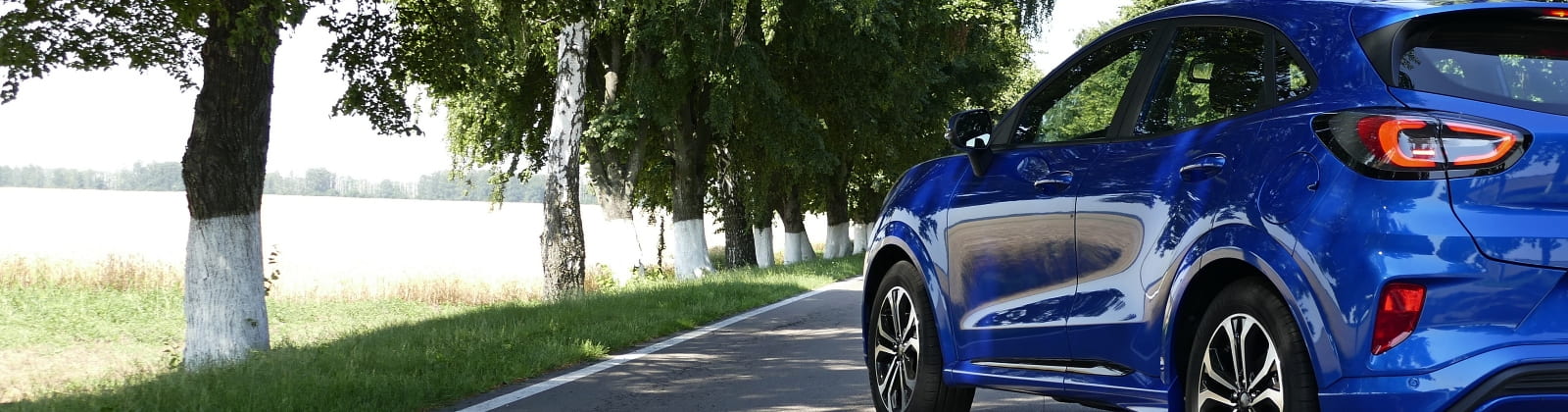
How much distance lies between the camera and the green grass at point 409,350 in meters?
7.62

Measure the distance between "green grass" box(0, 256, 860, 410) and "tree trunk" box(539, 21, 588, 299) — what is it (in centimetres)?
229

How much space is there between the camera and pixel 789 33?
2498cm

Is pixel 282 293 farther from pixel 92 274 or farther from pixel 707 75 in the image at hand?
pixel 707 75

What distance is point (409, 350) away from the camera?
983 cm

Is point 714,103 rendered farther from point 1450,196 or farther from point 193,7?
point 1450,196

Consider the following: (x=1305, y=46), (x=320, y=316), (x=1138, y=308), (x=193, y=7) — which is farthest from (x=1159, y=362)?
(x=320, y=316)

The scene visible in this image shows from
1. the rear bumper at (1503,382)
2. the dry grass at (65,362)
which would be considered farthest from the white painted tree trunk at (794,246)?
the rear bumper at (1503,382)

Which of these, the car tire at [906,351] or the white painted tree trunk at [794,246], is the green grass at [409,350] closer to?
the car tire at [906,351]

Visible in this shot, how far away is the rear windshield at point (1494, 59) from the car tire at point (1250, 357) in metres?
0.62

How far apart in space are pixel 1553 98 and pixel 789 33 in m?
21.9

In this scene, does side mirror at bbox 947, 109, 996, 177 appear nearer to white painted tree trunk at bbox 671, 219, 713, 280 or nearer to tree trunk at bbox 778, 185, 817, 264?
white painted tree trunk at bbox 671, 219, 713, 280

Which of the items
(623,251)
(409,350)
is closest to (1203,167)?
(409,350)

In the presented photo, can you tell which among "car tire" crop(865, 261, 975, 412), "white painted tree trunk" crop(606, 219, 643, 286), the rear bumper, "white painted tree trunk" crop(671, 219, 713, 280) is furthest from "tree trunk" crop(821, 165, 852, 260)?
the rear bumper

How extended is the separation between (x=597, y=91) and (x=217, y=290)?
15941mm
